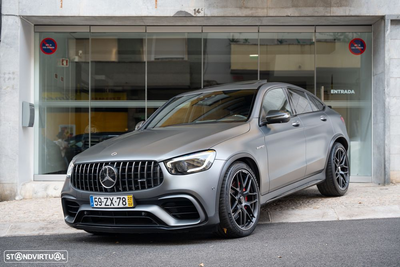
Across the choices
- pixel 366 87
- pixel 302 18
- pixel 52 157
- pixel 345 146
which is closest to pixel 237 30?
pixel 302 18

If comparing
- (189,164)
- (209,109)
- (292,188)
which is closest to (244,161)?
(189,164)

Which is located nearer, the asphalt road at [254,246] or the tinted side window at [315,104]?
the asphalt road at [254,246]

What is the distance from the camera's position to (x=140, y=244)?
512 centimetres

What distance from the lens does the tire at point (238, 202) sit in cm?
486

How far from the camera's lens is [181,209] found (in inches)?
188

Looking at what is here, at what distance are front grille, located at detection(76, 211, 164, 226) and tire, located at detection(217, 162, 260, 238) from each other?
2.11ft

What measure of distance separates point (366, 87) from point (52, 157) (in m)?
7.02

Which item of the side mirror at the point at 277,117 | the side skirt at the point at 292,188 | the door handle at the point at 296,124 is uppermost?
the side mirror at the point at 277,117

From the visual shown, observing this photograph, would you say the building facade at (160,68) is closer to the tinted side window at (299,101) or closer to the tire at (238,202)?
the tinted side window at (299,101)

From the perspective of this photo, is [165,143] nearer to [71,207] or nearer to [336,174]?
[71,207]

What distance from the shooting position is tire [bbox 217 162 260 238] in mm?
4863

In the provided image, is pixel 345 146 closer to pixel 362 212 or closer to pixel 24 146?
A: pixel 362 212

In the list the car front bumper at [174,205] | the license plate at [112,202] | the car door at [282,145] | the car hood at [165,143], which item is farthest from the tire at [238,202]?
the license plate at [112,202]

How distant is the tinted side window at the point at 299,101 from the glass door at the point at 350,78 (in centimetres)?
371
